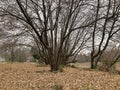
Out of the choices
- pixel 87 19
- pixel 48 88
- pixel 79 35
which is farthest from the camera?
pixel 79 35

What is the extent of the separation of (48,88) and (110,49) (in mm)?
21326

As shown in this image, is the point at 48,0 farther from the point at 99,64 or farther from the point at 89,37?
the point at 89,37

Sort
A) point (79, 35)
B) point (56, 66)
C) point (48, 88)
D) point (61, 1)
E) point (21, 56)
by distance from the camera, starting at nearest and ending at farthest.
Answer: point (48, 88)
point (61, 1)
point (56, 66)
point (79, 35)
point (21, 56)

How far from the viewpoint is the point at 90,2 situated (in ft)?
51.4

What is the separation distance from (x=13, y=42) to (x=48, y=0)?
39.3 ft

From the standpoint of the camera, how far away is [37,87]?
9055 mm

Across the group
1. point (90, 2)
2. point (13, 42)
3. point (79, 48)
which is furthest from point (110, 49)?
point (90, 2)

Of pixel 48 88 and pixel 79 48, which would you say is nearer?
Result: pixel 48 88

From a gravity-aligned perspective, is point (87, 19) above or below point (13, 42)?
above

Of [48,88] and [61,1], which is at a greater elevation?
[61,1]

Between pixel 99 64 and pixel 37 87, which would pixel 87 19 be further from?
pixel 37 87

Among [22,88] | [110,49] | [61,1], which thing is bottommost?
[22,88]

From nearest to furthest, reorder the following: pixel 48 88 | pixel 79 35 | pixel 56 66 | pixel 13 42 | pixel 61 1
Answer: pixel 48 88 → pixel 61 1 → pixel 56 66 → pixel 13 42 → pixel 79 35

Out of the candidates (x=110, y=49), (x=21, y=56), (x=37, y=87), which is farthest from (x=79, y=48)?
(x=21, y=56)
